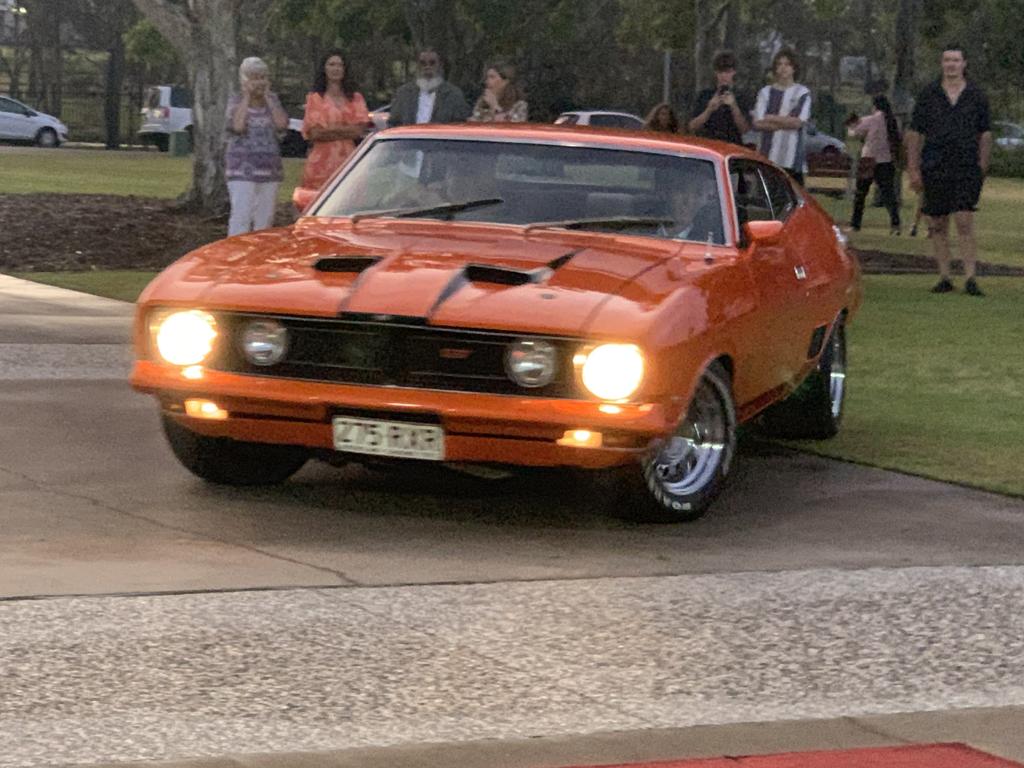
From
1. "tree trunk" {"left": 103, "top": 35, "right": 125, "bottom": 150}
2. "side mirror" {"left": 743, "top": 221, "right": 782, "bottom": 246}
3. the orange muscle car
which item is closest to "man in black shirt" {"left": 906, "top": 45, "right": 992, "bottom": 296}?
the orange muscle car

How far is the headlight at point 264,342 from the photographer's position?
7633mm

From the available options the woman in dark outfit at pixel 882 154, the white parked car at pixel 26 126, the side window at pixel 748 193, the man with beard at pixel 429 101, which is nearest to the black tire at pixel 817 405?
the side window at pixel 748 193

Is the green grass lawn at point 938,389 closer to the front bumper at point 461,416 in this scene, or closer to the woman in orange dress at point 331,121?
the front bumper at point 461,416

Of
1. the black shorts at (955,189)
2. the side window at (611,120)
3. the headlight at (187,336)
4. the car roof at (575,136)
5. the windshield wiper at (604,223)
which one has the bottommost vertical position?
the side window at (611,120)

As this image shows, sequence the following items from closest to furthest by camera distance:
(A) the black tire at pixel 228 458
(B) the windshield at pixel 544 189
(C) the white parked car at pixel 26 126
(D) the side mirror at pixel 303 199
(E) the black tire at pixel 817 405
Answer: (A) the black tire at pixel 228 458, (B) the windshield at pixel 544 189, (D) the side mirror at pixel 303 199, (E) the black tire at pixel 817 405, (C) the white parked car at pixel 26 126

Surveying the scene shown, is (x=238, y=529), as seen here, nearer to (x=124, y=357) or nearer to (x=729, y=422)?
(x=729, y=422)

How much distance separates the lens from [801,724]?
211 inches

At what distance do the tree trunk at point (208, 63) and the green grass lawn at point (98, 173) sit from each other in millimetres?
4122

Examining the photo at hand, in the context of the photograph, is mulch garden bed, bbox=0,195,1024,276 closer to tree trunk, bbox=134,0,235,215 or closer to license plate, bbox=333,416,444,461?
tree trunk, bbox=134,0,235,215

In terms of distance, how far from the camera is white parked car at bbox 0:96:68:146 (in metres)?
54.1

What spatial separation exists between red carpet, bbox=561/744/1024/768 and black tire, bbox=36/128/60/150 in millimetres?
51493

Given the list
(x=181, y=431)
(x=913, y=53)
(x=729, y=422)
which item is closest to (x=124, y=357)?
(x=181, y=431)

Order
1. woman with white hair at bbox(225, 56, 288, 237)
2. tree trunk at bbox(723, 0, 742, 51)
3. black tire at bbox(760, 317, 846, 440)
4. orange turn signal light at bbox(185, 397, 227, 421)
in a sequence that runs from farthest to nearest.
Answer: tree trunk at bbox(723, 0, 742, 51)
woman with white hair at bbox(225, 56, 288, 237)
black tire at bbox(760, 317, 846, 440)
orange turn signal light at bbox(185, 397, 227, 421)

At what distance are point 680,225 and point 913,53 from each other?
2780 centimetres
